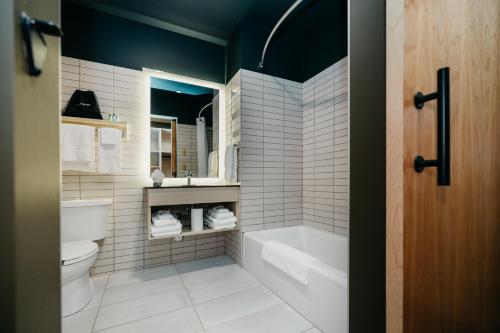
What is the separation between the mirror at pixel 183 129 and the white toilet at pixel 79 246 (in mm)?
672

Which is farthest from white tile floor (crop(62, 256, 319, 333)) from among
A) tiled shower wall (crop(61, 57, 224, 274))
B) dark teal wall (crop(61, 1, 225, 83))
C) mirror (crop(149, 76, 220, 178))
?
dark teal wall (crop(61, 1, 225, 83))

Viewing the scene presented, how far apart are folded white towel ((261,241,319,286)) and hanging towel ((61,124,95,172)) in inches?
67.8

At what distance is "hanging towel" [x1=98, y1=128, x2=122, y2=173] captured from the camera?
201cm

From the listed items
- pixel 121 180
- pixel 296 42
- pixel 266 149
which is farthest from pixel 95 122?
pixel 296 42

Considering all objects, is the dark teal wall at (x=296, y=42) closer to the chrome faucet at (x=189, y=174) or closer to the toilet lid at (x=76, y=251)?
the chrome faucet at (x=189, y=174)

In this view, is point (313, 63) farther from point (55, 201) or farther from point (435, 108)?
point (55, 201)

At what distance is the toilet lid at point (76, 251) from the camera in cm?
158

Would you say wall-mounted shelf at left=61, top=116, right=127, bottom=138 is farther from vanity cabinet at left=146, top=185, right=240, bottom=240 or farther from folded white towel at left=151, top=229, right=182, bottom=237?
folded white towel at left=151, top=229, right=182, bottom=237

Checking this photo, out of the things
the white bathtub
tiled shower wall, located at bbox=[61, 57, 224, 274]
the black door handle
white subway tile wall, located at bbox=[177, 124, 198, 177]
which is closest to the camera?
the black door handle

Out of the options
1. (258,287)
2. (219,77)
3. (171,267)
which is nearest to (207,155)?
(219,77)

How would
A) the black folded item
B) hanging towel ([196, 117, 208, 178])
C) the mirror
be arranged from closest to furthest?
the black folded item < the mirror < hanging towel ([196, 117, 208, 178])

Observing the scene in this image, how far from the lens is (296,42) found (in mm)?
2672

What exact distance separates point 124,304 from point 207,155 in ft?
5.37

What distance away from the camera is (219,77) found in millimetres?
2773
